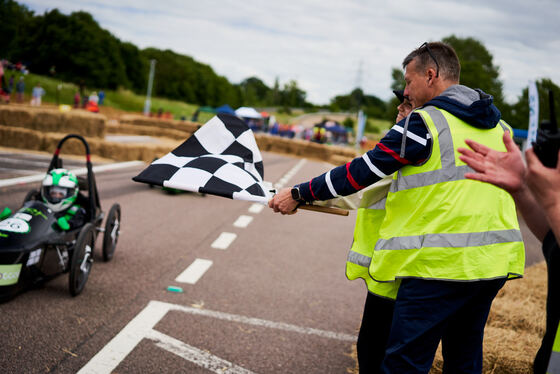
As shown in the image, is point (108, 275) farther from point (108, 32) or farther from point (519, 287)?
point (108, 32)

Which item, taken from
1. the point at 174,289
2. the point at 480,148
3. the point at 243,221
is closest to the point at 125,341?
the point at 174,289

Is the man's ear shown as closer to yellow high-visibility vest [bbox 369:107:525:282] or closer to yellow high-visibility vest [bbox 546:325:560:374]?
yellow high-visibility vest [bbox 369:107:525:282]

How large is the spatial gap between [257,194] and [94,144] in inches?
686

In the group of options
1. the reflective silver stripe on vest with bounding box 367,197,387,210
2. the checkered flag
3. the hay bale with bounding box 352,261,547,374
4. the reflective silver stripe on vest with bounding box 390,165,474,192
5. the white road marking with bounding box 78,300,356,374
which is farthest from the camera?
the white road marking with bounding box 78,300,356,374

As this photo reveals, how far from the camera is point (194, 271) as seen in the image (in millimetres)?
6387

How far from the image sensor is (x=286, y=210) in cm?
304

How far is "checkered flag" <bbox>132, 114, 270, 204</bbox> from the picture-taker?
3.31 m

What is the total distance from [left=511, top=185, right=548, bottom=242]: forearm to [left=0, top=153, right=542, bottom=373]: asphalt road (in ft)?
7.25

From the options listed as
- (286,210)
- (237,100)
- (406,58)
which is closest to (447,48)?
(406,58)

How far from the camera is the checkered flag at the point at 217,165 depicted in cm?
331

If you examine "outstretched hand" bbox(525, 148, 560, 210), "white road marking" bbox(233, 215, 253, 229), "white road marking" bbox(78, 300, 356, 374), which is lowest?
"white road marking" bbox(233, 215, 253, 229)

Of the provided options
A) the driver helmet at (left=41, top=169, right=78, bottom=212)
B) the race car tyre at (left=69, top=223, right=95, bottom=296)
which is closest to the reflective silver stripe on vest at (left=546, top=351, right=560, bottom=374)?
the race car tyre at (left=69, top=223, right=95, bottom=296)

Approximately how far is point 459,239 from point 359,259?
0.65m

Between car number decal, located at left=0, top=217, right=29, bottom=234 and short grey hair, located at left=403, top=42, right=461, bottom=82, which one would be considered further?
car number decal, located at left=0, top=217, right=29, bottom=234
